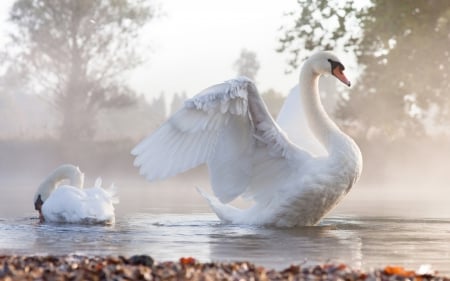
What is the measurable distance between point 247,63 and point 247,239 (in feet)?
246

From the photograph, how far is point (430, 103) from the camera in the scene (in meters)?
30.0

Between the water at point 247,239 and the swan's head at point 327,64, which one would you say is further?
the swan's head at point 327,64

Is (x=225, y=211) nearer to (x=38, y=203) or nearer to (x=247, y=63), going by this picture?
(x=38, y=203)

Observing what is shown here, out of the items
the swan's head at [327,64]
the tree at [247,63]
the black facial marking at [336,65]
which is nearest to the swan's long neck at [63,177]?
the swan's head at [327,64]

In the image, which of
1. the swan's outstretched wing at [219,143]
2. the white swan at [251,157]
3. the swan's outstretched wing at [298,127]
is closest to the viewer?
the white swan at [251,157]

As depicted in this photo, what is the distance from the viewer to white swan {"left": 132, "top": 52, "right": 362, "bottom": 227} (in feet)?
34.3

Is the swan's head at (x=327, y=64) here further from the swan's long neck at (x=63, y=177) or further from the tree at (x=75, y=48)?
the tree at (x=75, y=48)

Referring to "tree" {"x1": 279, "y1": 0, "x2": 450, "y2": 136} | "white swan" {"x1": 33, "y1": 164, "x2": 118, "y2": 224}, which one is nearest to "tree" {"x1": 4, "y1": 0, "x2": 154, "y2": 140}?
"tree" {"x1": 279, "y1": 0, "x2": 450, "y2": 136}

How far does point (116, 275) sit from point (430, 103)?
Answer: 25.2m

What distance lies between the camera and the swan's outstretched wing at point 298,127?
12.3 metres

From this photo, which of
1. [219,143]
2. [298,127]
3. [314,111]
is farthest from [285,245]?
[298,127]

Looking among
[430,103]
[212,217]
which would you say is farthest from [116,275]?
[430,103]

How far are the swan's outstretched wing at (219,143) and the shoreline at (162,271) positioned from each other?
401cm

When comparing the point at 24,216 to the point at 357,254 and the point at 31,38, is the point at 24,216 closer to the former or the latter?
the point at 357,254
